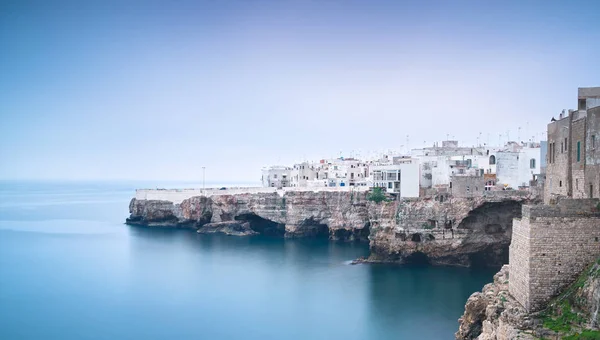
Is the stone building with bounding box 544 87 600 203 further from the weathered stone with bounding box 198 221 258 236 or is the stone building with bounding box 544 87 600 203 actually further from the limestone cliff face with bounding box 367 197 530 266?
the weathered stone with bounding box 198 221 258 236

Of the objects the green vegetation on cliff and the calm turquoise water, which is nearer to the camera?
the green vegetation on cliff

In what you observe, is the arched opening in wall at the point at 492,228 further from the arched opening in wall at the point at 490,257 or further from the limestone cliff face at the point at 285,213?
the limestone cliff face at the point at 285,213

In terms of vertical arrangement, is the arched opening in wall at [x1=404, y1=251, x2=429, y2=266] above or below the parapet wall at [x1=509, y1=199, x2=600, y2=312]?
below

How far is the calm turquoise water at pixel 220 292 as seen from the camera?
29.2 m

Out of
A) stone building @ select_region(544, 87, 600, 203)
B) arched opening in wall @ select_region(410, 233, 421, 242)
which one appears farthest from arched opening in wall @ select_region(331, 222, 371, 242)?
stone building @ select_region(544, 87, 600, 203)

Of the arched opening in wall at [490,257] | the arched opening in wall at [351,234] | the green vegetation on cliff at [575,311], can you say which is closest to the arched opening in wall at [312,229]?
the arched opening in wall at [351,234]

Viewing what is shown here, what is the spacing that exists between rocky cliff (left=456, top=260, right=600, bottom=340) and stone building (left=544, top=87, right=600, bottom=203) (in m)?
4.52

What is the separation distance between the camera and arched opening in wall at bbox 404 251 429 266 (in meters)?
42.9

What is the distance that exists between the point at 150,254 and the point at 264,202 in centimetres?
1469

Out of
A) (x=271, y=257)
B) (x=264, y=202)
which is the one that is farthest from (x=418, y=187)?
(x=264, y=202)

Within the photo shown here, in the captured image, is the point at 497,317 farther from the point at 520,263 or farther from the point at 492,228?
the point at 492,228

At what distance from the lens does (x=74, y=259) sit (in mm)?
49500

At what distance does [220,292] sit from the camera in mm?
37344

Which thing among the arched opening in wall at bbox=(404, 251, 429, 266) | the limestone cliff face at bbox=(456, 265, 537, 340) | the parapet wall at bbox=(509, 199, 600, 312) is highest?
the parapet wall at bbox=(509, 199, 600, 312)
